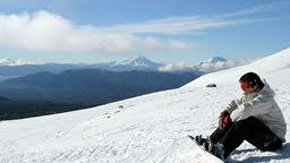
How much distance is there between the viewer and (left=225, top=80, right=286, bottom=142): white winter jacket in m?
7.52

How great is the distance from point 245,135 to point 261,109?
0.66 meters

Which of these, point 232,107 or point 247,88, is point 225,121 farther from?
point 247,88

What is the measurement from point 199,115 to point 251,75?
8.73 meters

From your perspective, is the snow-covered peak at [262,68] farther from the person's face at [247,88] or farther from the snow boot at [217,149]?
the snow boot at [217,149]

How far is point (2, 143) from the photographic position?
17875 mm

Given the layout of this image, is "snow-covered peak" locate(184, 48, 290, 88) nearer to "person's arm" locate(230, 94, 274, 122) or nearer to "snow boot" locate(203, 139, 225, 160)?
"person's arm" locate(230, 94, 274, 122)

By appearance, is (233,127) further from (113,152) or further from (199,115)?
(199,115)

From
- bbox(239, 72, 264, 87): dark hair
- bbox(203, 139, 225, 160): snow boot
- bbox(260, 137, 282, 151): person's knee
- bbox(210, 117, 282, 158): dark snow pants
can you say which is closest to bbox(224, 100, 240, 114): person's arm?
bbox(210, 117, 282, 158): dark snow pants

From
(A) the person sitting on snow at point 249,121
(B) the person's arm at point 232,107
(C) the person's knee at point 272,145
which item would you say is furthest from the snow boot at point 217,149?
(C) the person's knee at point 272,145

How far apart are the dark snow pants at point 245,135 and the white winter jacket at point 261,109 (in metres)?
0.13

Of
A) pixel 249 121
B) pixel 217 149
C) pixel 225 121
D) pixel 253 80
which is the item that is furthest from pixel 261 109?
pixel 217 149

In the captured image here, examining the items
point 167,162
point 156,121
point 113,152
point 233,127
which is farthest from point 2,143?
point 233,127

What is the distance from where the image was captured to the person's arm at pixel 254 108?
750cm

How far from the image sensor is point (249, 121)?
7.74 m
